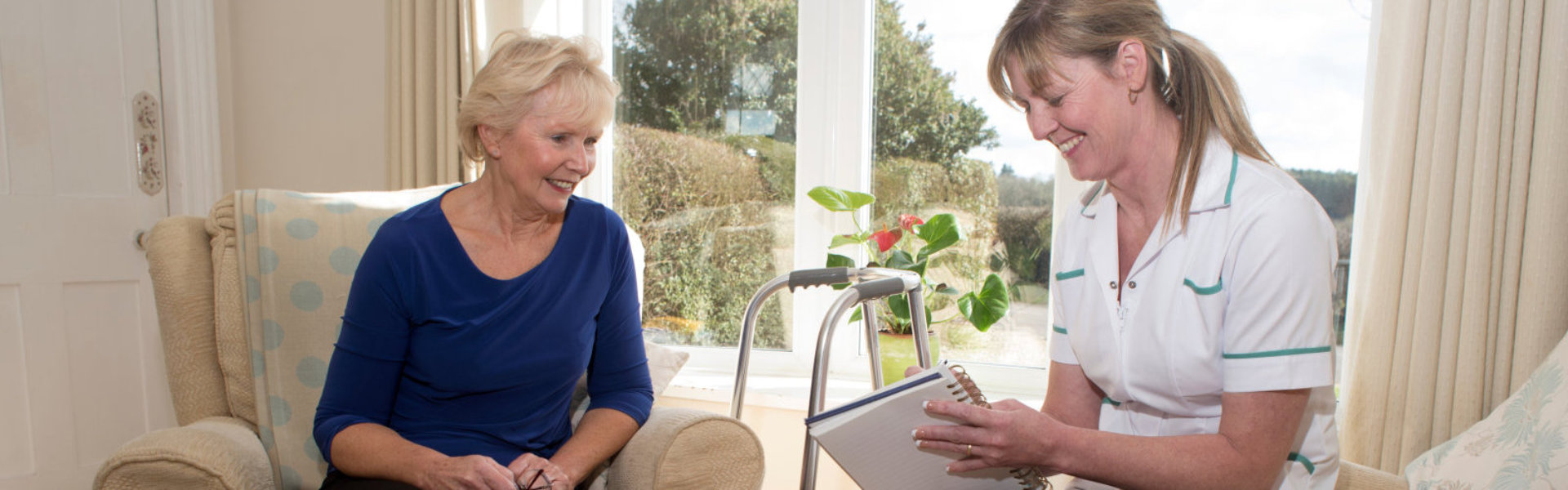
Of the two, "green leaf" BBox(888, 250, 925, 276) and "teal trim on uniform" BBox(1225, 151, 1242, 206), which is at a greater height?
"teal trim on uniform" BBox(1225, 151, 1242, 206)

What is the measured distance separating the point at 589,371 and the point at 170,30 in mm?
1911

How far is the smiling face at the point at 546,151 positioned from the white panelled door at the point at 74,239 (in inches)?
66.1

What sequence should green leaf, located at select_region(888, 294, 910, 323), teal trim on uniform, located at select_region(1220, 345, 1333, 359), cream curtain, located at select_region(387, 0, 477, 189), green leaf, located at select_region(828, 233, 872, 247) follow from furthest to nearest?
cream curtain, located at select_region(387, 0, 477, 189) → green leaf, located at select_region(828, 233, 872, 247) → green leaf, located at select_region(888, 294, 910, 323) → teal trim on uniform, located at select_region(1220, 345, 1333, 359)

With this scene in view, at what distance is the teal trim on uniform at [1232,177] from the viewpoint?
0.98 meters

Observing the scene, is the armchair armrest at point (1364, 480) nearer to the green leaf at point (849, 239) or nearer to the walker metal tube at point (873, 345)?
the walker metal tube at point (873, 345)

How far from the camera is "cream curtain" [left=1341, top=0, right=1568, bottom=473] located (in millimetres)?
1511

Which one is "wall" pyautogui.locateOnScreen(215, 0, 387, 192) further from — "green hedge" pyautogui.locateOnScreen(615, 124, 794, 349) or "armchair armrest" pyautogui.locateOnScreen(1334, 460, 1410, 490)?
"armchair armrest" pyautogui.locateOnScreen(1334, 460, 1410, 490)

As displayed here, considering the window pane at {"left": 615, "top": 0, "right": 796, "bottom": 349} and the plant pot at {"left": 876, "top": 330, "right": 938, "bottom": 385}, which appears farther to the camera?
the window pane at {"left": 615, "top": 0, "right": 796, "bottom": 349}

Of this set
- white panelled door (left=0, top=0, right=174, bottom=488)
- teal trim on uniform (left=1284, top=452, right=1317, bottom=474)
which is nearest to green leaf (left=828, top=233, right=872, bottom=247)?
Result: teal trim on uniform (left=1284, top=452, right=1317, bottom=474)

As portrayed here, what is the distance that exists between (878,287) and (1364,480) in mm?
743

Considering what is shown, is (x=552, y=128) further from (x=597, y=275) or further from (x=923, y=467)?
(x=923, y=467)

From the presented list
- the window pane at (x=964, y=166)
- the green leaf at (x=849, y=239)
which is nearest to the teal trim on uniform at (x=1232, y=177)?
the green leaf at (x=849, y=239)

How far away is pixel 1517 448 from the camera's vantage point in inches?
46.6

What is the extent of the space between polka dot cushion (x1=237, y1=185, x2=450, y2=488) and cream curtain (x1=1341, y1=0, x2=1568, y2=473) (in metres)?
1.95
